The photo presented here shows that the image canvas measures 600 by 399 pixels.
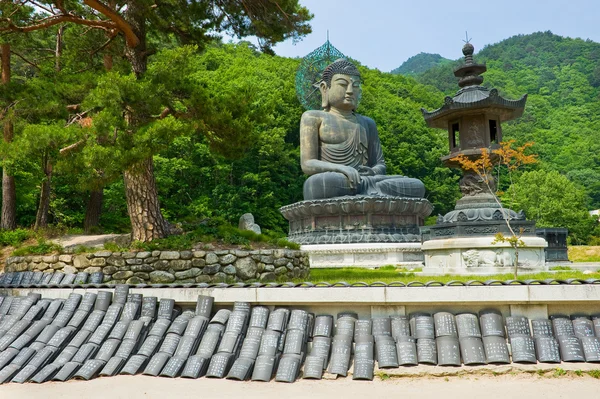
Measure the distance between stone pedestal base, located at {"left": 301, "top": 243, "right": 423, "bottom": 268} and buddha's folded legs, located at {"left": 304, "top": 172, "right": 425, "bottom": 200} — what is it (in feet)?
5.13

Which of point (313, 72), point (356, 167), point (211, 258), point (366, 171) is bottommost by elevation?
point (211, 258)

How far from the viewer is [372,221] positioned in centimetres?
1362

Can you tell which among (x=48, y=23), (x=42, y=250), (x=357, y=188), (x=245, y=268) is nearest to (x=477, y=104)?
(x=357, y=188)

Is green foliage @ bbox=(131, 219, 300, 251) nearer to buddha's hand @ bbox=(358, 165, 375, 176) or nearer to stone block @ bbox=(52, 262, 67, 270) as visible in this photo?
stone block @ bbox=(52, 262, 67, 270)

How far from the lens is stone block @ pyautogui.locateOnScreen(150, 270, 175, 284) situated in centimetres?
740

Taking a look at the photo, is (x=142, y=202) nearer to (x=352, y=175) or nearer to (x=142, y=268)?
(x=142, y=268)

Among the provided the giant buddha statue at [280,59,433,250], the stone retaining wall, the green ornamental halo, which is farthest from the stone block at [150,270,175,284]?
the green ornamental halo

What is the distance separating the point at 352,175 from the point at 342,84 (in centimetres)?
293

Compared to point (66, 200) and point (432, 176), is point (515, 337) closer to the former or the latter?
point (66, 200)

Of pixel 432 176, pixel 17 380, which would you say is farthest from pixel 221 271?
pixel 432 176

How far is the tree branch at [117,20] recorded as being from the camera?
7.56m

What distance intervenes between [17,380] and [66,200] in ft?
42.7

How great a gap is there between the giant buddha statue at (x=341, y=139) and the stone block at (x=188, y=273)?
23.0 feet

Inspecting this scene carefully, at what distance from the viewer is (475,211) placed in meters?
10.4
